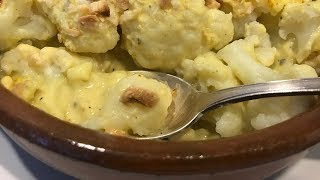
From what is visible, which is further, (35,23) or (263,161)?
(35,23)

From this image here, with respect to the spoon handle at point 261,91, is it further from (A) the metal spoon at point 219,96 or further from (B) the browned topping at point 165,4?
(B) the browned topping at point 165,4

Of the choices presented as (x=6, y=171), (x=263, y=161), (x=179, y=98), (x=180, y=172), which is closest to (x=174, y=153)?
(x=180, y=172)

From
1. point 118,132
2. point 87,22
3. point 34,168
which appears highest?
point 87,22

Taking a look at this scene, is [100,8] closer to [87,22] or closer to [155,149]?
[87,22]

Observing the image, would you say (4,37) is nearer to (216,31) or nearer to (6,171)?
(6,171)

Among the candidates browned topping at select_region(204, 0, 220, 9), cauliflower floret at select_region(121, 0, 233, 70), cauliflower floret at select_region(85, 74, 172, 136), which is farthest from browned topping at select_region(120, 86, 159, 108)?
browned topping at select_region(204, 0, 220, 9)

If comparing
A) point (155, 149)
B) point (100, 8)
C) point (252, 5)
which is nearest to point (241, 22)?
point (252, 5)
